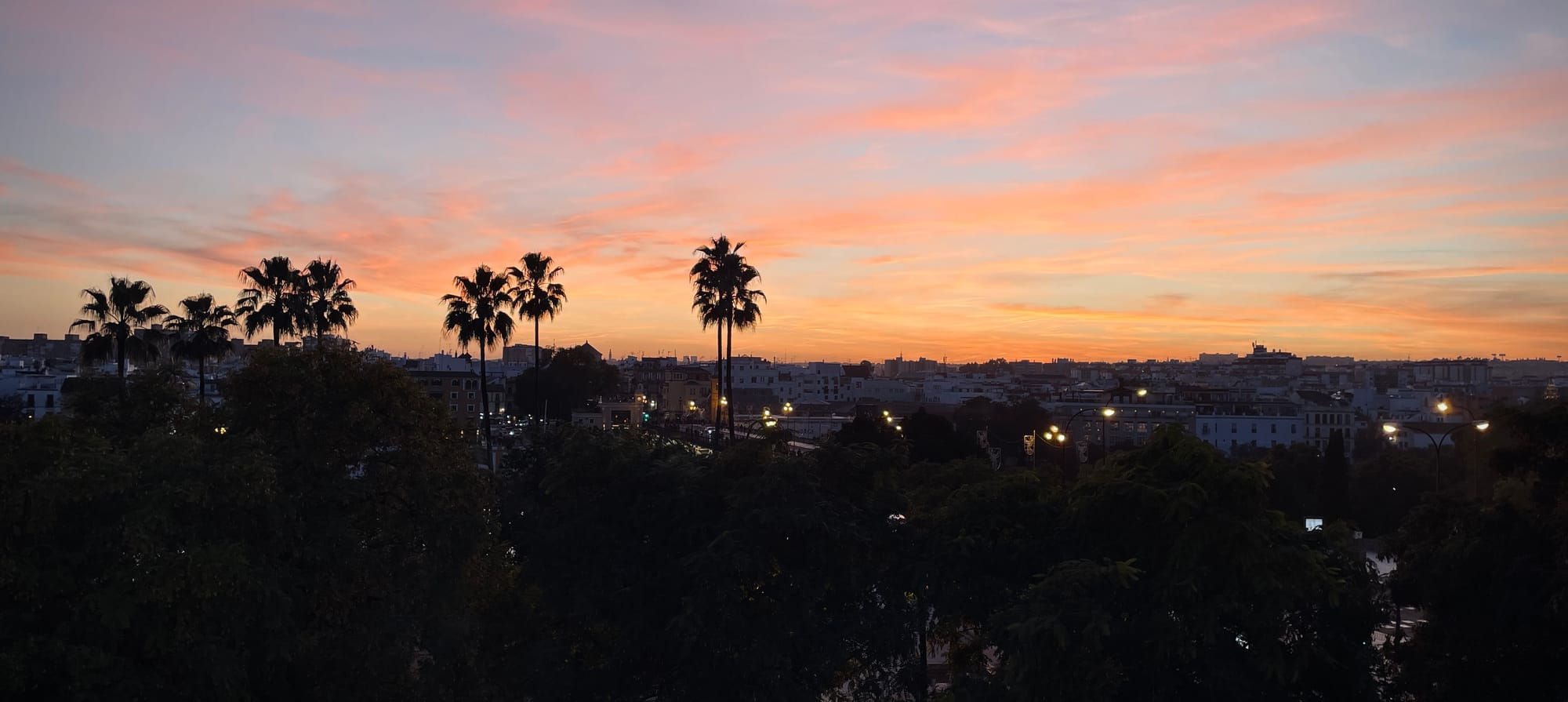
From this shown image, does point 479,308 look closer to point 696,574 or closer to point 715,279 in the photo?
point 715,279

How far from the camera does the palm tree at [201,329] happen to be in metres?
44.4

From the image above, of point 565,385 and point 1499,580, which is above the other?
point 565,385

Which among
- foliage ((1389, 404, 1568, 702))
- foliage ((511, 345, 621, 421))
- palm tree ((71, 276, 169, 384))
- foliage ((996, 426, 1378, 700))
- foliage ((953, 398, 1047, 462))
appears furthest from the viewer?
foliage ((511, 345, 621, 421))

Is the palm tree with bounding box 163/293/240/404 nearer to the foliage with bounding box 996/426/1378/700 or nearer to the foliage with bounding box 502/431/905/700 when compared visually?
the foliage with bounding box 502/431/905/700

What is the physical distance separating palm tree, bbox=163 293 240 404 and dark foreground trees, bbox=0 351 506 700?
28269 mm

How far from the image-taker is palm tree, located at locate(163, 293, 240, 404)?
44406mm

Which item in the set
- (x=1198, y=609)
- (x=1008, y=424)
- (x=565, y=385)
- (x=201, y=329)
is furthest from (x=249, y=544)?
(x=565, y=385)

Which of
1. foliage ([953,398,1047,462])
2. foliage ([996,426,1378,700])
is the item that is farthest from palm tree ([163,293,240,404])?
foliage ([953,398,1047,462])

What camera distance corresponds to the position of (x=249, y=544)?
15.8m

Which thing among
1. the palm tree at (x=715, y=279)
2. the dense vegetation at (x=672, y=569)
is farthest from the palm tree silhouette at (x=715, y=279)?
the dense vegetation at (x=672, y=569)

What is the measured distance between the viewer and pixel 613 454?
1981cm

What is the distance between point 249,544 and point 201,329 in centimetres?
3323

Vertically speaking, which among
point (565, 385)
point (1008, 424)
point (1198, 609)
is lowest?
point (1008, 424)

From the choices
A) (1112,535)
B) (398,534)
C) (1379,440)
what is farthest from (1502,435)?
(1379,440)
